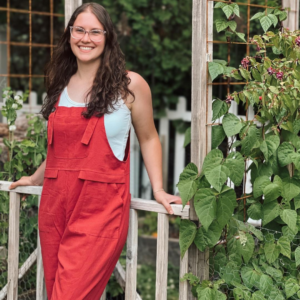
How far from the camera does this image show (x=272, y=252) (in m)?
2.60

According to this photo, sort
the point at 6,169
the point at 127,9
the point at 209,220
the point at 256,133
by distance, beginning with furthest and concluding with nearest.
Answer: the point at 127,9 < the point at 6,169 < the point at 256,133 < the point at 209,220

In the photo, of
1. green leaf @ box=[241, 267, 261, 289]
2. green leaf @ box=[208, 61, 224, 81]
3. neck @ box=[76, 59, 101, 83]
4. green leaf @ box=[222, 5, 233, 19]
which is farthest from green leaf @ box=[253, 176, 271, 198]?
neck @ box=[76, 59, 101, 83]

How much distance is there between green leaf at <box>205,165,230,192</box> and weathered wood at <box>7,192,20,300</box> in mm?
1167

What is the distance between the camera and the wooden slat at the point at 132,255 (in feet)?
8.78

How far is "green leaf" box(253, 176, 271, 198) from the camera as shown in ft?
8.46

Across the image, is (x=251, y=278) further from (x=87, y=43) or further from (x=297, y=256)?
(x=87, y=43)

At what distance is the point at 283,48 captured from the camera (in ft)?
8.82

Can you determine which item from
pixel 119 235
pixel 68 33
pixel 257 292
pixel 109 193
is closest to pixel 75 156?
pixel 109 193

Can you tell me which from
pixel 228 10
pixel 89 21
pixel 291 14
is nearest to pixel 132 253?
pixel 89 21

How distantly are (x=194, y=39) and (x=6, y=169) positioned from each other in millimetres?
1572

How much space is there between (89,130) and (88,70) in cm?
30

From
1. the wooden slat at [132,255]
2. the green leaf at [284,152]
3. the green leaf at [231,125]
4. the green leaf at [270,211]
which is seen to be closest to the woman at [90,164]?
the wooden slat at [132,255]

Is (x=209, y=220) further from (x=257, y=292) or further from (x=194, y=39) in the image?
(x=194, y=39)

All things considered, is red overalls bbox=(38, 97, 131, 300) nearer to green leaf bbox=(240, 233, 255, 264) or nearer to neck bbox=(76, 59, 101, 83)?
neck bbox=(76, 59, 101, 83)
